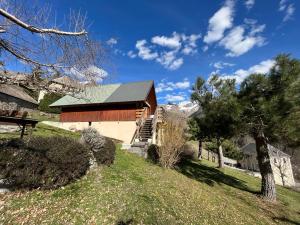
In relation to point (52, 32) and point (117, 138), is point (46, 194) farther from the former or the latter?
point (117, 138)

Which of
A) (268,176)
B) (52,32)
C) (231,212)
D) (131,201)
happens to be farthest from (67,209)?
(268,176)

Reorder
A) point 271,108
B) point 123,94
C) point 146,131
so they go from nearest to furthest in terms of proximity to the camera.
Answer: point 271,108 < point 146,131 < point 123,94

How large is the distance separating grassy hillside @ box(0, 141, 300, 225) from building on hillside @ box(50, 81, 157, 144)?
9.82m

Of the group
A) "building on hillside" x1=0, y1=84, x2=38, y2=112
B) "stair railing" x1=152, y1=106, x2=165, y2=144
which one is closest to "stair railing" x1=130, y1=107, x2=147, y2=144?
"stair railing" x1=152, y1=106, x2=165, y2=144

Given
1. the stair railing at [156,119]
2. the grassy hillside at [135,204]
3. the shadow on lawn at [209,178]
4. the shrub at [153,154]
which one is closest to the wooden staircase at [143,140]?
the shrub at [153,154]

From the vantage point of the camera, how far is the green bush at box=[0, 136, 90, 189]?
5.70m

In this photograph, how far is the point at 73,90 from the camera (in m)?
5.62

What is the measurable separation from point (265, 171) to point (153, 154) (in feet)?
21.2

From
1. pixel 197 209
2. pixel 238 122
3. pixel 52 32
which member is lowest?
pixel 197 209

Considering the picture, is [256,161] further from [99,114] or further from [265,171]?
[265,171]

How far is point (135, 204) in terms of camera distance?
6500 mm

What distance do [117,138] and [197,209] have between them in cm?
1477

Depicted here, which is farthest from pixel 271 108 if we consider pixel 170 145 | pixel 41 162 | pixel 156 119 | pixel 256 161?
pixel 256 161

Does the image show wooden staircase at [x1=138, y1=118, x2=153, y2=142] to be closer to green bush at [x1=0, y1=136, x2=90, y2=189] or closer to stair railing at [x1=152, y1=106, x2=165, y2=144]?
stair railing at [x1=152, y1=106, x2=165, y2=144]
